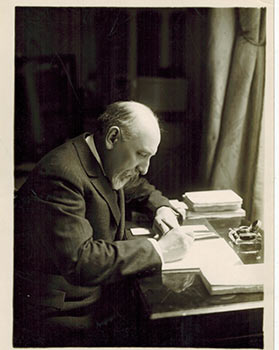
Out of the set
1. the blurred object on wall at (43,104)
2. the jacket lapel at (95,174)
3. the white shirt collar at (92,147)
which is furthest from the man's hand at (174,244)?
the blurred object on wall at (43,104)

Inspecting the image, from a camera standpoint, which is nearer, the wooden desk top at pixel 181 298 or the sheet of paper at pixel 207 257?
the wooden desk top at pixel 181 298

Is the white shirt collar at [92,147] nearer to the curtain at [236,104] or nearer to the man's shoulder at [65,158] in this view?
the man's shoulder at [65,158]

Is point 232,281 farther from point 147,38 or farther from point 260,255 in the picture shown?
point 147,38

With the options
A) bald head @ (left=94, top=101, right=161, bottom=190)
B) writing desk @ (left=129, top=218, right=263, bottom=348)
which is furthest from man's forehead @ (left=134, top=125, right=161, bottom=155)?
writing desk @ (left=129, top=218, right=263, bottom=348)

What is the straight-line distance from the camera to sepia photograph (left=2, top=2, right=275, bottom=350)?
3.78ft

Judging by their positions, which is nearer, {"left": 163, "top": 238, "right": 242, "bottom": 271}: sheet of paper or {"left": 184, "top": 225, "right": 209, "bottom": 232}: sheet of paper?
{"left": 163, "top": 238, "right": 242, "bottom": 271}: sheet of paper

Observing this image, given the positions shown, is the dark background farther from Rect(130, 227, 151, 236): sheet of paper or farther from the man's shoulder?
Rect(130, 227, 151, 236): sheet of paper

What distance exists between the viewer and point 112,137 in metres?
1.22

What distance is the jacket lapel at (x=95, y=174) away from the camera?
3.93 ft

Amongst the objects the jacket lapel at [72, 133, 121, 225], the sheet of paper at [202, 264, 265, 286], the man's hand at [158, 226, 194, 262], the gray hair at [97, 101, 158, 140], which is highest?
the gray hair at [97, 101, 158, 140]

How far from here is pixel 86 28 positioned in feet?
4.18

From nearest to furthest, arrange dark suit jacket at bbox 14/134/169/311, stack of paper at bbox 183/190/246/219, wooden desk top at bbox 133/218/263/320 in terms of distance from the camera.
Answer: wooden desk top at bbox 133/218/263/320
dark suit jacket at bbox 14/134/169/311
stack of paper at bbox 183/190/246/219

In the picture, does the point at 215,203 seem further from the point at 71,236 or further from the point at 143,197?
the point at 71,236

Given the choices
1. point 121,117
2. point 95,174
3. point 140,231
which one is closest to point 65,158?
point 95,174
